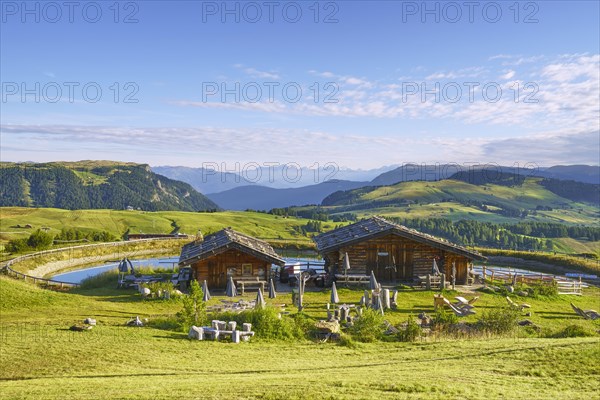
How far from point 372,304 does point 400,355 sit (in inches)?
382

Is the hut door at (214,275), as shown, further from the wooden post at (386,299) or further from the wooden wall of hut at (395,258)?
the wooden post at (386,299)

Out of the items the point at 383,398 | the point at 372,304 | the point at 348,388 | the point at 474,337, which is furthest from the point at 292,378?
the point at 372,304

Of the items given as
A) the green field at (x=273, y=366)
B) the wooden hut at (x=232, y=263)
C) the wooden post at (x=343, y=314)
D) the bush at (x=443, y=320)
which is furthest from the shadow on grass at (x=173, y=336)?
the wooden hut at (x=232, y=263)

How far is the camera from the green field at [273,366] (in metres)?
14.2

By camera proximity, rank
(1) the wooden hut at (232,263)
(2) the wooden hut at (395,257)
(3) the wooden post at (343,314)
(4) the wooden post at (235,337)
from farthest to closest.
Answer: (2) the wooden hut at (395,257) < (1) the wooden hut at (232,263) < (3) the wooden post at (343,314) < (4) the wooden post at (235,337)

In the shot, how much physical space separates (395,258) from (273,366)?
947 inches

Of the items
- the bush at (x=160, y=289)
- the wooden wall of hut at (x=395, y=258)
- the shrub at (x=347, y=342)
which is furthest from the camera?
the wooden wall of hut at (x=395, y=258)

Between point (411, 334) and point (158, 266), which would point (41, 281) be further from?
point (411, 334)

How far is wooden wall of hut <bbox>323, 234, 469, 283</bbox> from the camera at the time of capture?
131 feet

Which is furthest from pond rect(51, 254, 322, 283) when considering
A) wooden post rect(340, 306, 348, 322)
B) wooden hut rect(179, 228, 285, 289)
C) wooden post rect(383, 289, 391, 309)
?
wooden post rect(340, 306, 348, 322)

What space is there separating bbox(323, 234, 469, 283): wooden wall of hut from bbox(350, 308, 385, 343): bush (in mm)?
15687

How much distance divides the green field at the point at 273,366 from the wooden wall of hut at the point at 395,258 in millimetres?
14056

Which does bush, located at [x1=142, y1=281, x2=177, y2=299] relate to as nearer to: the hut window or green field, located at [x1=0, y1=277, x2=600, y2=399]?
the hut window

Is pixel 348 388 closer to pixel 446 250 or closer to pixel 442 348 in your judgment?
pixel 442 348
